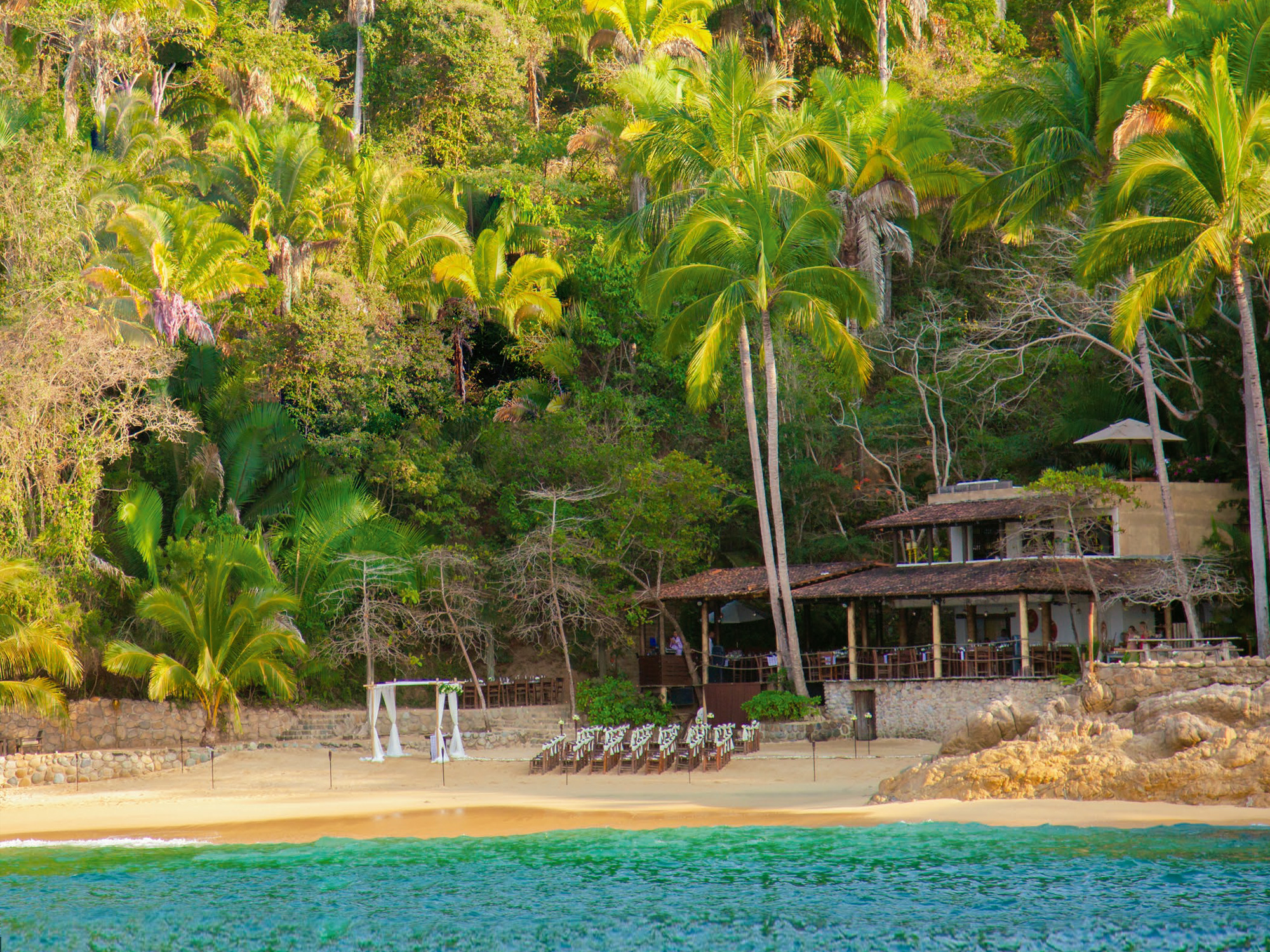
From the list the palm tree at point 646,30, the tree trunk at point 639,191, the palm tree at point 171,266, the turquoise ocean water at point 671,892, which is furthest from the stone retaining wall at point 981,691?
the palm tree at point 646,30

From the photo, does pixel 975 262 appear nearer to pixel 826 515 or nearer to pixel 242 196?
pixel 826 515

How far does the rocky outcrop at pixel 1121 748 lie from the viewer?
55.8 feet

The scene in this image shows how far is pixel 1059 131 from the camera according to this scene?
88.0ft

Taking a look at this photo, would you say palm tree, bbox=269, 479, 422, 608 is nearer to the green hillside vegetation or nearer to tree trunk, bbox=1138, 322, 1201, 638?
the green hillside vegetation

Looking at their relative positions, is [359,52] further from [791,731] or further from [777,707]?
[791,731]

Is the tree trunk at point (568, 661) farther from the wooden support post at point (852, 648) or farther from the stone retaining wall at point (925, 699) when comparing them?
the wooden support post at point (852, 648)

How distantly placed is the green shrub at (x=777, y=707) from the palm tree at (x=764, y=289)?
0.63 meters

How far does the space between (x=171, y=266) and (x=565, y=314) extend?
1195cm

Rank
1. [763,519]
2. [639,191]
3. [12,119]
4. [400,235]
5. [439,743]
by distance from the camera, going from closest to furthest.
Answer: [439,743] < [12,119] < [763,519] < [400,235] < [639,191]

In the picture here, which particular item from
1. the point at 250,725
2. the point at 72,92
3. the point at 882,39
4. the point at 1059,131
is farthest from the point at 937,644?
the point at 72,92

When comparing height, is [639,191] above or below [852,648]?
above

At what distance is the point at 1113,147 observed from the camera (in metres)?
25.5

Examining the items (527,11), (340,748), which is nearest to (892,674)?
(340,748)

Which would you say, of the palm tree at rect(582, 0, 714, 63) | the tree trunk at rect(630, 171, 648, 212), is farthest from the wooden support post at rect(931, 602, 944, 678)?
the palm tree at rect(582, 0, 714, 63)
